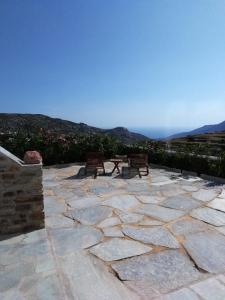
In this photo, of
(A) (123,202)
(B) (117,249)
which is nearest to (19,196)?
(B) (117,249)

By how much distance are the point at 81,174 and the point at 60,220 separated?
375 cm

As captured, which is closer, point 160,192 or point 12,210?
point 12,210

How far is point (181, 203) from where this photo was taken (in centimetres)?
536

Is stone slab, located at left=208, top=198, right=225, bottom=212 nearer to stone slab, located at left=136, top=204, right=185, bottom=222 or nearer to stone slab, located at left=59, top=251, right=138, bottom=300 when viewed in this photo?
stone slab, located at left=136, top=204, right=185, bottom=222

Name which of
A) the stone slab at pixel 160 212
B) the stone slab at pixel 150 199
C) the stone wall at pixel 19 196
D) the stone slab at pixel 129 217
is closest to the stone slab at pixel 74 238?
the stone wall at pixel 19 196

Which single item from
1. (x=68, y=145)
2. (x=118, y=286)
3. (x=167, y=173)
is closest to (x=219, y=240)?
(x=118, y=286)

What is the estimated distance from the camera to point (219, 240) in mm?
3750

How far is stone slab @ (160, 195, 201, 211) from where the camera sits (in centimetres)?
514

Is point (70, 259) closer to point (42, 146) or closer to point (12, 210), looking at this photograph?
point (12, 210)

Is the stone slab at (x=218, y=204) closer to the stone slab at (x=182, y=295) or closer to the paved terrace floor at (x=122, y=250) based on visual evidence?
the paved terrace floor at (x=122, y=250)

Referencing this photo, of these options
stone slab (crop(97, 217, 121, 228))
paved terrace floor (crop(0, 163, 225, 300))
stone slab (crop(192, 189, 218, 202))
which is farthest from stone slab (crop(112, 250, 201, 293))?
stone slab (crop(192, 189, 218, 202))

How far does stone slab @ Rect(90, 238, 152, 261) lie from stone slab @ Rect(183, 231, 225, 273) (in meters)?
0.55

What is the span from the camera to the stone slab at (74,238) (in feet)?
11.9

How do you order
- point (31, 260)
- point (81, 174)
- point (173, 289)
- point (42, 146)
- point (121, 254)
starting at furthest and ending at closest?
point (42, 146), point (81, 174), point (121, 254), point (31, 260), point (173, 289)
